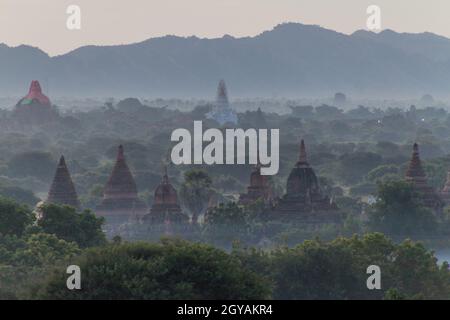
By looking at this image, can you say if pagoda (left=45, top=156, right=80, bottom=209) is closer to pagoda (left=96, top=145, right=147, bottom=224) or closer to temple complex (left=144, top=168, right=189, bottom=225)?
temple complex (left=144, top=168, right=189, bottom=225)

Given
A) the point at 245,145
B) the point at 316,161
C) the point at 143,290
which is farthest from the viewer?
the point at 245,145

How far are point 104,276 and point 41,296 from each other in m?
1.65

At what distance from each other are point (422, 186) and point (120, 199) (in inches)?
697

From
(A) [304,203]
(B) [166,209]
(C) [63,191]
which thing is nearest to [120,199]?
(C) [63,191]

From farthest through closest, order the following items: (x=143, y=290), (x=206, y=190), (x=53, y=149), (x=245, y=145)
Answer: (x=53, y=149)
(x=245, y=145)
(x=206, y=190)
(x=143, y=290)

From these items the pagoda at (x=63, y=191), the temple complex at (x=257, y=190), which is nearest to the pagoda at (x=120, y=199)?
the pagoda at (x=63, y=191)

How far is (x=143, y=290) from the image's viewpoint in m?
41.5

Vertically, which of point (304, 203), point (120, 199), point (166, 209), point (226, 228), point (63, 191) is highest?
point (63, 191)

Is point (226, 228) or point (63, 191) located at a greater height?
point (63, 191)

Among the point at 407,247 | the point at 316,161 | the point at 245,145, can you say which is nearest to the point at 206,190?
the point at 407,247

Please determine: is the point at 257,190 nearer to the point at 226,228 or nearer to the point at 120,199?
the point at 226,228

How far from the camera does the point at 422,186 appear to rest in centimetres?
9550

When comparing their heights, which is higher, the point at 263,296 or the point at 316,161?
the point at 316,161
